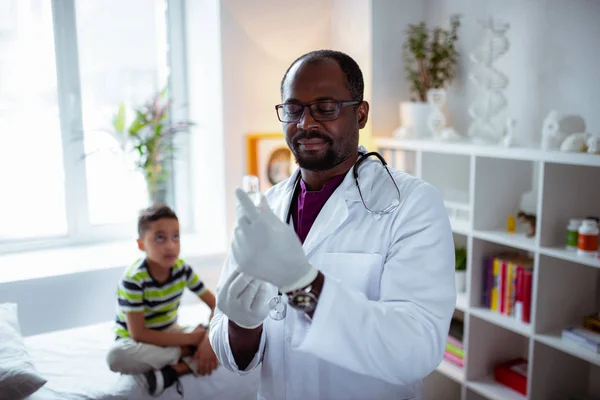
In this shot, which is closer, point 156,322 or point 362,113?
point 362,113

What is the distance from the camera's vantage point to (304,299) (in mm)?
961

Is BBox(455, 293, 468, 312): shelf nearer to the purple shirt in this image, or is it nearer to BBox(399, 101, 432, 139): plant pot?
BBox(399, 101, 432, 139): plant pot

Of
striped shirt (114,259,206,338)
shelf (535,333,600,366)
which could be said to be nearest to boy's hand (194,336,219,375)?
→ striped shirt (114,259,206,338)

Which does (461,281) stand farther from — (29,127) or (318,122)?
(29,127)

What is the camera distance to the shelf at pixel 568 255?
1823 millimetres

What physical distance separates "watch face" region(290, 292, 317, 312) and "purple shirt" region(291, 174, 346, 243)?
351mm

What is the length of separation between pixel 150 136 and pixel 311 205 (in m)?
1.71

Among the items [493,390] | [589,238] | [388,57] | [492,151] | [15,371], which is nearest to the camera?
[15,371]

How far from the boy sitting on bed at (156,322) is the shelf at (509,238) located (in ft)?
3.67

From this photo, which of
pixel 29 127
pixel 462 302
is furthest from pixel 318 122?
pixel 29 127

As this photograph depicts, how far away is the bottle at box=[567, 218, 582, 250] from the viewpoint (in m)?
1.94

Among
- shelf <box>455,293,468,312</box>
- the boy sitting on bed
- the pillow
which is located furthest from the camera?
shelf <box>455,293,468,312</box>

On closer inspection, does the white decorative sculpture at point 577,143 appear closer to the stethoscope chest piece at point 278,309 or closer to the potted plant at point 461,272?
the potted plant at point 461,272

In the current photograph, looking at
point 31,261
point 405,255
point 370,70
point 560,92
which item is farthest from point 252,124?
point 405,255
